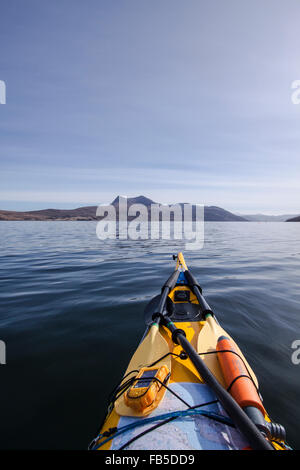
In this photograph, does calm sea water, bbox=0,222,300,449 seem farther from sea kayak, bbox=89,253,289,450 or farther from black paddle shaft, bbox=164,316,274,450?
black paddle shaft, bbox=164,316,274,450

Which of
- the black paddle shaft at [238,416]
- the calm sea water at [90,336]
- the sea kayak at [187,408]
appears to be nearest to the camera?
the black paddle shaft at [238,416]

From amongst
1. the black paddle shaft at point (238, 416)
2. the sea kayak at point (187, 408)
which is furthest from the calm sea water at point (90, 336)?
the black paddle shaft at point (238, 416)

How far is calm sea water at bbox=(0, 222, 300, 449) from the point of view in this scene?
9.96 feet

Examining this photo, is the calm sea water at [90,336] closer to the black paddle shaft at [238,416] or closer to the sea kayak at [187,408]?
the sea kayak at [187,408]

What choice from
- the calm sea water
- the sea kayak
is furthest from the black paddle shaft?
the calm sea water

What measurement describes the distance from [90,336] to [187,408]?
3.35 metres

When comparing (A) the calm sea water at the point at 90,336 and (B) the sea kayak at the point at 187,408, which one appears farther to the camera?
(A) the calm sea water at the point at 90,336

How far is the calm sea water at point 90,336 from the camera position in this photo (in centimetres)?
304

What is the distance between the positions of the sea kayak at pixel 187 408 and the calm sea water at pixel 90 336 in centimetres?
100

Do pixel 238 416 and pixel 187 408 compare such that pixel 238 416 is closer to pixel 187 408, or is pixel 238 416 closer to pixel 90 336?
pixel 187 408

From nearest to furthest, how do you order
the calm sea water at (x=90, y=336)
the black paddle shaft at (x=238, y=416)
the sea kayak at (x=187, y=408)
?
the black paddle shaft at (x=238, y=416) → the sea kayak at (x=187, y=408) → the calm sea water at (x=90, y=336)

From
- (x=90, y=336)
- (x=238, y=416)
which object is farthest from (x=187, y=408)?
(x=90, y=336)

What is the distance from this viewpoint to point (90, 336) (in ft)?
16.6
